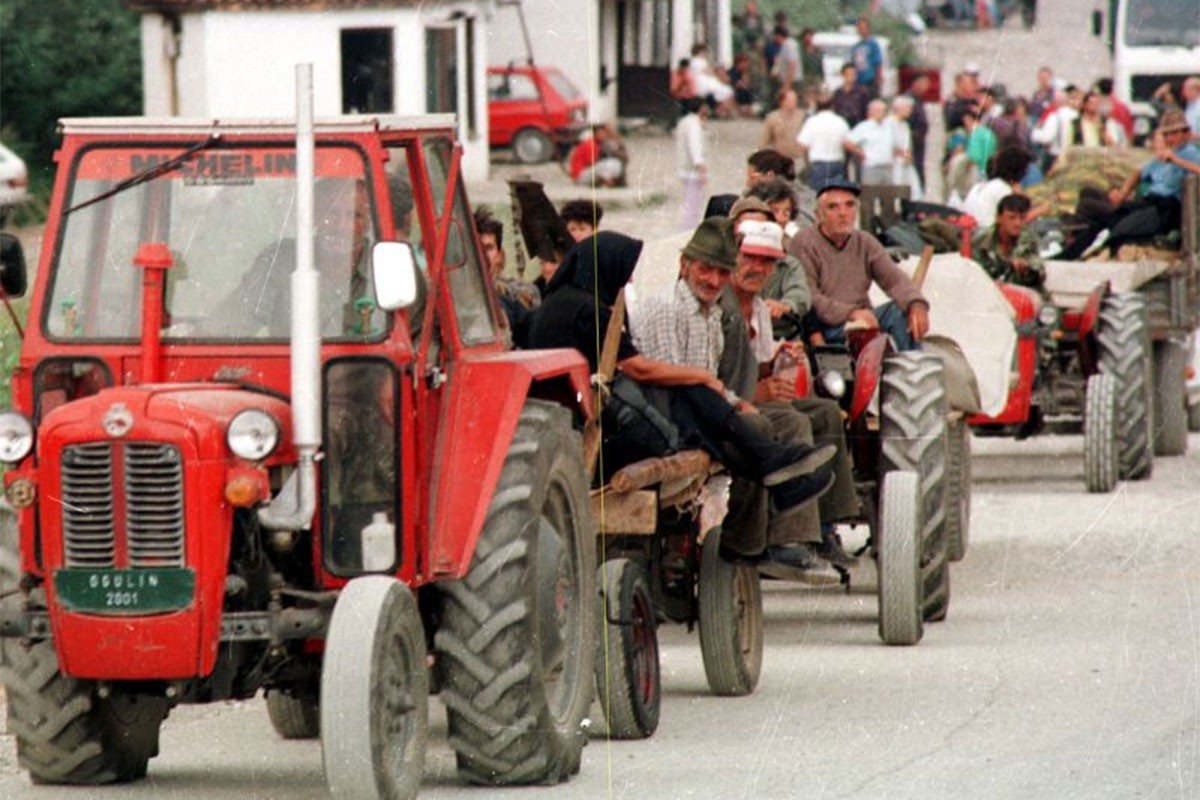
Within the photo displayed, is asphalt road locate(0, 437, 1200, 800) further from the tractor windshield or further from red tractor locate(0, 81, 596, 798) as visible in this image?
the tractor windshield

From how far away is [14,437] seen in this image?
28.7 feet

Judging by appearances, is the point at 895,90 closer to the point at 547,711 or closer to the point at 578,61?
the point at 578,61

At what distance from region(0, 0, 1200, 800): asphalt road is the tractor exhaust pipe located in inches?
41.6

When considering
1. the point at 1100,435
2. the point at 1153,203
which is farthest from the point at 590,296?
the point at 1153,203

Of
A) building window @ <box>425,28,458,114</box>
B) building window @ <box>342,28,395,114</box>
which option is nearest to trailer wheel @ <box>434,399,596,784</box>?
building window @ <box>342,28,395,114</box>

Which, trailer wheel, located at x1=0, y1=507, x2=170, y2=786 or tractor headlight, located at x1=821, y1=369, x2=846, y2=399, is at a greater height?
tractor headlight, located at x1=821, y1=369, x2=846, y2=399

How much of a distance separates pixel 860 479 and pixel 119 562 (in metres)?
5.96

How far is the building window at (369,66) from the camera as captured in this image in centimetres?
4416

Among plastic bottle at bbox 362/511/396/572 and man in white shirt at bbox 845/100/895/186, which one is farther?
man in white shirt at bbox 845/100/895/186

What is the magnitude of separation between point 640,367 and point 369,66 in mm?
34051

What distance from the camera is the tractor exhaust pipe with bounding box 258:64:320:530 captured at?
8672 millimetres

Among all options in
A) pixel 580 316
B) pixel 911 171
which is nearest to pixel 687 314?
pixel 580 316

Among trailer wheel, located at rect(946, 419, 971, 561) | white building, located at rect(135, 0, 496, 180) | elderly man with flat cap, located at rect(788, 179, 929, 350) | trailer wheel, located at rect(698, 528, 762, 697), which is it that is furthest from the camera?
white building, located at rect(135, 0, 496, 180)

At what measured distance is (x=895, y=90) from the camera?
52.3m
